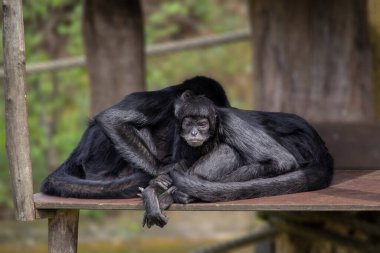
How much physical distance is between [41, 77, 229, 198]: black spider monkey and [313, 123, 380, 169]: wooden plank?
73.9 inches

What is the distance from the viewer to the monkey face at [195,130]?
16.5ft

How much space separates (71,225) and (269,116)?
133 cm

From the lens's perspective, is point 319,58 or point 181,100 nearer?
point 181,100

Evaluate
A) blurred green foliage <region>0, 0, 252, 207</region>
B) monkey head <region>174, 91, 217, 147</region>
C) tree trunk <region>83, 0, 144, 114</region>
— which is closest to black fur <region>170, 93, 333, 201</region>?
monkey head <region>174, 91, 217, 147</region>

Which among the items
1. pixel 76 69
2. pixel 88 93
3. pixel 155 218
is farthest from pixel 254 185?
pixel 88 93

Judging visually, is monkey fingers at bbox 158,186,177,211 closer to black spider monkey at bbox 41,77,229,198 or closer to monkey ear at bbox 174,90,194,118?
black spider monkey at bbox 41,77,229,198

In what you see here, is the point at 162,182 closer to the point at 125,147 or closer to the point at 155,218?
the point at 155,218

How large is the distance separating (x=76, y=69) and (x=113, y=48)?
552 cm

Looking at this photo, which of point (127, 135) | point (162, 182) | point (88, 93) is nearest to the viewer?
point (162, 182)

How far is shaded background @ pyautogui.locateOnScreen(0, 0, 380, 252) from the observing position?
13203 mm

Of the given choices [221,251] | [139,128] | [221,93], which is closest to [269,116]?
[221,93]

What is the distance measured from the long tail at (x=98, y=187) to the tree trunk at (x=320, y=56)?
347cm

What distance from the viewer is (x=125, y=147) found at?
525cm

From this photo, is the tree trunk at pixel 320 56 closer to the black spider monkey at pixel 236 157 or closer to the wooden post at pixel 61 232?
the black spider monkey at pixel 236 157
